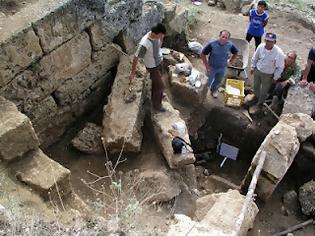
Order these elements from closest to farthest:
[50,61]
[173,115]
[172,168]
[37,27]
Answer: [37,27] < [50,61] < [172,168] < [173,115]

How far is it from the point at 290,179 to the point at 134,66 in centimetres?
360

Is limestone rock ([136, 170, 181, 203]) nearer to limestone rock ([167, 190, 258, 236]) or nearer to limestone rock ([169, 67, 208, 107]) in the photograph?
limestone rock ([167, 190, 258, 236])

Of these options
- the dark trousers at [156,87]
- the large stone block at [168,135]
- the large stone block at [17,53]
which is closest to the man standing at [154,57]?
the dark trousers at [156,87]

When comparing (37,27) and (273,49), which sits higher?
(37,27)

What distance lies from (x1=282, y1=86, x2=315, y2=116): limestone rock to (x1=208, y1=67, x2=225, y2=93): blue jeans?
1259 millimetres

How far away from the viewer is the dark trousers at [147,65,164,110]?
777 centimetres

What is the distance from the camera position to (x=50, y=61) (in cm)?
705

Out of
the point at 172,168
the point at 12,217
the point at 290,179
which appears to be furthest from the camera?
the point at 290,179

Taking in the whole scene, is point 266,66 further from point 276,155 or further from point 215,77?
point 276,155

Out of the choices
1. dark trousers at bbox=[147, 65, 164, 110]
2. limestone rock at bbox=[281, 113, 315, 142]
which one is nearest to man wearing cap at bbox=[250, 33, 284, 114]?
limestone rock at bbox=[281, 113, 315, 142]

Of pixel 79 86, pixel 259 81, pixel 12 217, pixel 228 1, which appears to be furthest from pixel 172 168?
pixel 228 1

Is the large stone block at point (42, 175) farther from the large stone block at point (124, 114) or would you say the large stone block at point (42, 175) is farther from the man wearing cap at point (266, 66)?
the man wearing cap at point (266, 66)

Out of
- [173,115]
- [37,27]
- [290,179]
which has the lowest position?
[290,179]

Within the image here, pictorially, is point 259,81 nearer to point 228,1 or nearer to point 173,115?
point 173,115
